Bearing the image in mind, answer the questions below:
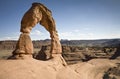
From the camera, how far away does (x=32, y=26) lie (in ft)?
55.3

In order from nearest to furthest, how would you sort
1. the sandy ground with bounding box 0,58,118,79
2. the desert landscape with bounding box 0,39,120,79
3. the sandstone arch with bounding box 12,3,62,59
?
the sandy ground with bounding box 0,58,118,79 → the desert landscape with bounding box 0,39,120,79 → the sandstone arch with bounding box 12,3,62,59

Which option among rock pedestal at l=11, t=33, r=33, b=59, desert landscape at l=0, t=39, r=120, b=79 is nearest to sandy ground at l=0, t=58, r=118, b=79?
desert landscape at l=0, t=39, r=120, b=79

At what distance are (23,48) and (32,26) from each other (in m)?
2.48

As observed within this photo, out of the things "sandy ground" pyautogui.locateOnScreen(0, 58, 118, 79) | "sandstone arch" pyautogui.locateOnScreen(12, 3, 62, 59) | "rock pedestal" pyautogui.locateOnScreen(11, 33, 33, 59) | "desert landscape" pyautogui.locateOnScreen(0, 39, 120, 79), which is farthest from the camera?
"sandstone arch" pyautogui.locateOnScreen(12, 3, 62, 59)

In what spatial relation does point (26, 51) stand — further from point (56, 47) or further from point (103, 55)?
point (103, 55)

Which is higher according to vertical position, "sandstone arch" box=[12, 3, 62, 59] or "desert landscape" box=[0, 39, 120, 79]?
"sandstone arch" box=[12, 3, 62, 59]

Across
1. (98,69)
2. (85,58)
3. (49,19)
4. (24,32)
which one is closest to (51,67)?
(24,32)

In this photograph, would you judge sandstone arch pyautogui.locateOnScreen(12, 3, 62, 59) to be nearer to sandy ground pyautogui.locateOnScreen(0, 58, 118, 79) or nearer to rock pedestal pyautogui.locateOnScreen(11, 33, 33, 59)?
rock pedestal pyautogui.locateOnScreen(11, 33, 33, 59)

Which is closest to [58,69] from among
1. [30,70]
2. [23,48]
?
[23,48]

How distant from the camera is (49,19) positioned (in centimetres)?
1973

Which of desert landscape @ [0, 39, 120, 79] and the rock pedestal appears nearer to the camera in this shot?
desert landscape @ [0, 39, 120, 79]

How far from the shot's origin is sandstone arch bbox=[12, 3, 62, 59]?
15453 millimetres

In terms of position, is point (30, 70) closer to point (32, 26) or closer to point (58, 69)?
point (58, 69)

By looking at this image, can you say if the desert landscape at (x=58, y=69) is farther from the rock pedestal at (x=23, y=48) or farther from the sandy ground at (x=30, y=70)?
the rock pedestal at (x=23, y=48)
